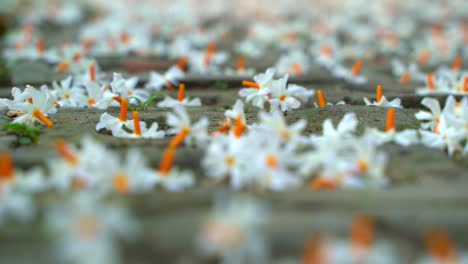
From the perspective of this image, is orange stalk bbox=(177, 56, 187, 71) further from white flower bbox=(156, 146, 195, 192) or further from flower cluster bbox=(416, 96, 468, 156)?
white flower bbox=(156, 146, 195, 192)

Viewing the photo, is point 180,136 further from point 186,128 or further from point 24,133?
point 24,133

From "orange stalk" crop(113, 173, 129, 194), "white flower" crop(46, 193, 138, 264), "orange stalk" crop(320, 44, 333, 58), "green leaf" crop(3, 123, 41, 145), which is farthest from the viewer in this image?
"orange stalk" crop(320, 44, 333, 58)

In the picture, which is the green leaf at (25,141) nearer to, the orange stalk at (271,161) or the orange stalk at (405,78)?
the orange stalk at (271,161)

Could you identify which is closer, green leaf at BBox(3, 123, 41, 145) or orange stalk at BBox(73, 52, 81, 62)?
green leaf at BBox(3, 123, 41, 145)

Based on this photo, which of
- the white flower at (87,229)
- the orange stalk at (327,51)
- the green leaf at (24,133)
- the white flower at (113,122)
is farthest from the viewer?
the orange stalk at (327,51)

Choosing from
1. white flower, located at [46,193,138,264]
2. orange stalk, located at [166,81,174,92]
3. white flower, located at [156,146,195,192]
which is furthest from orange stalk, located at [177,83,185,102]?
white flower, located at [46,193,138,264]

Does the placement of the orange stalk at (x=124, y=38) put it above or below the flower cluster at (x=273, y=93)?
above

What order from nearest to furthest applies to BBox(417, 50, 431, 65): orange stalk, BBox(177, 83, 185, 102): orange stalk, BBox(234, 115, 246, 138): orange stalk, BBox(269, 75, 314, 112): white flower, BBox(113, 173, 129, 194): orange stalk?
BBox(113, 173, 129, 194): orange stalk, BBox(234, 115, 246, 138): orange stalk, BBox(269, 75, 314, 112): white flower, BBox(177, 83, 185, 102): orange stalk, BBox(417, 50, 431, 65): orange stalk

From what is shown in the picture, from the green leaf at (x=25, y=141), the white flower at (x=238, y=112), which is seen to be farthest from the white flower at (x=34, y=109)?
the white flower at (x=238, y=112)

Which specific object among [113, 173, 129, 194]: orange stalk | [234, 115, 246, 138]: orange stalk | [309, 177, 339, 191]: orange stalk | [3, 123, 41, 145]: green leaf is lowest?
[309, 177, 339, 191]: orange stalk

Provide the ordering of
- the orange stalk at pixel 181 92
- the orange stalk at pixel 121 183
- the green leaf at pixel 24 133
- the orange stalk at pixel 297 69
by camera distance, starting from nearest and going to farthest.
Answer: the orange stalk at pixel 121 183
the green leaf at pixel 24 133
the orange stalk at pixel 181 92
the orange stalk at pixel 297 69

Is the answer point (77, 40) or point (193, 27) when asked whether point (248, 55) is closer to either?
point (193, 27)

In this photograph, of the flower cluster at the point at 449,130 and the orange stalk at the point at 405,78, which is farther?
the orange stalk at the point at 405,78
